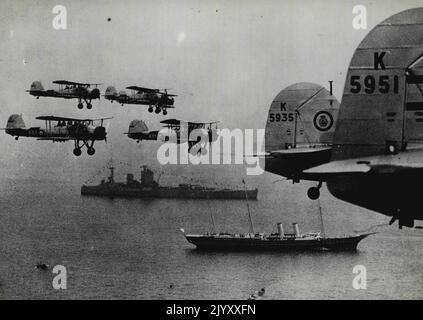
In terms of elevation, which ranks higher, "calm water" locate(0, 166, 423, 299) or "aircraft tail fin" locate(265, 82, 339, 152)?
"aircraft tail fin" locate(265, 82, 339, 152)

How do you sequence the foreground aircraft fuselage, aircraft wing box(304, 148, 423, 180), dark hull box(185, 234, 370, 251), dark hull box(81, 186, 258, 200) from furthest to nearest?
dark hull box(81, 186, 258, 200) < dark hull box(185, 234, 370, 251) < the foreground aircraft fuselage < aircraft wing box(304, 148, 423, 180)

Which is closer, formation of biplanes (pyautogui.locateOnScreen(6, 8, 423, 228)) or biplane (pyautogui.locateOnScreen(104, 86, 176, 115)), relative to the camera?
formation of biplanes (pyautogui.locateOnScreen(6, 8, 423, 228))

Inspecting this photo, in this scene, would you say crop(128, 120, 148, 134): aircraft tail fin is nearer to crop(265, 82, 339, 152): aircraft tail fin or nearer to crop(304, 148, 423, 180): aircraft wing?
crop(265, 82, 339, 152): aircraft tail fin

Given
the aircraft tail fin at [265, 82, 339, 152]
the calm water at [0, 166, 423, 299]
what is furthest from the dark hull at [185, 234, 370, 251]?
the aircraft tail fin at [265, 82, 339, 152]

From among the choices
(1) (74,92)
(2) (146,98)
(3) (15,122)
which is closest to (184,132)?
(2) (146,98)

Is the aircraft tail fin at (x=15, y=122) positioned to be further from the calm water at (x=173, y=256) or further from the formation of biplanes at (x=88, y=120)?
the calm water at (x=173, y=256)
